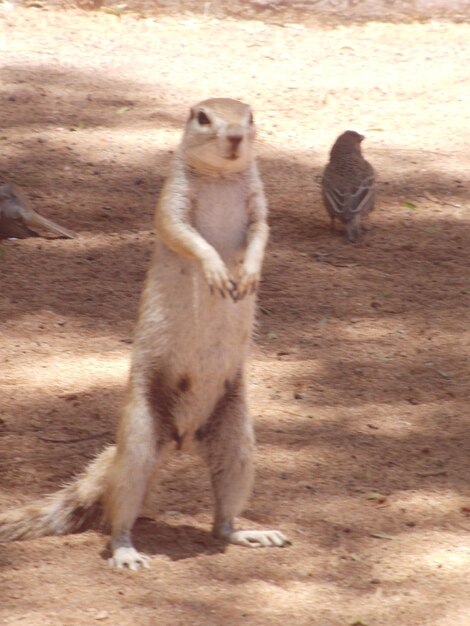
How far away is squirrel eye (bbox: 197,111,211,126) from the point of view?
3.63m

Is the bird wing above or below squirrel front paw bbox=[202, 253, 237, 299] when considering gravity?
below

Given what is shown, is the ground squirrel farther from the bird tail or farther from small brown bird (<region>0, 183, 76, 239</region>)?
small brown bird (<region>0, 183, 76, 239</region>)

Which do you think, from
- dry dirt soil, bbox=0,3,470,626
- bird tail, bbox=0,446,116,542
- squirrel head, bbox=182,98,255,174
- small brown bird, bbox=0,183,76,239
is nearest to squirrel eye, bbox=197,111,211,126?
squirrel head, bbox=182,98,255,174

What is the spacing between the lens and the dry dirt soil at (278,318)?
365cm

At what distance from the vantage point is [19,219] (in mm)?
6375

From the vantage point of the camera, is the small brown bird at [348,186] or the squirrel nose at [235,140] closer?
the squirrel nose at [235,140]

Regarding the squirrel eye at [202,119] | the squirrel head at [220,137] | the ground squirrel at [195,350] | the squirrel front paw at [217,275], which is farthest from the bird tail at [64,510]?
the squirrel eye at [202,119]

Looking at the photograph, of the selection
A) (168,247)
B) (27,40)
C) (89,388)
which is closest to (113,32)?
(27,40)

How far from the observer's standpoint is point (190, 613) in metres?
3.41

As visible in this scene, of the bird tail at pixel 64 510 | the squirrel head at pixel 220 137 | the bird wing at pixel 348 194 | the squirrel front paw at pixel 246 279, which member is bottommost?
the bird tail at pixel 64 510

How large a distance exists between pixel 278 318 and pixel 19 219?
154 centimetres

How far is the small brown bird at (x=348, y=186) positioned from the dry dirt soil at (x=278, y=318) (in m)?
0.17

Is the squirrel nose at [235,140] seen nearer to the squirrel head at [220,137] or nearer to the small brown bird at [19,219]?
the squirrel head at [220,137]

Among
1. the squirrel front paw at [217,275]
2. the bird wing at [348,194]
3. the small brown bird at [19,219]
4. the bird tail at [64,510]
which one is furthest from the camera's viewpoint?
the bird wing at [348,194]
